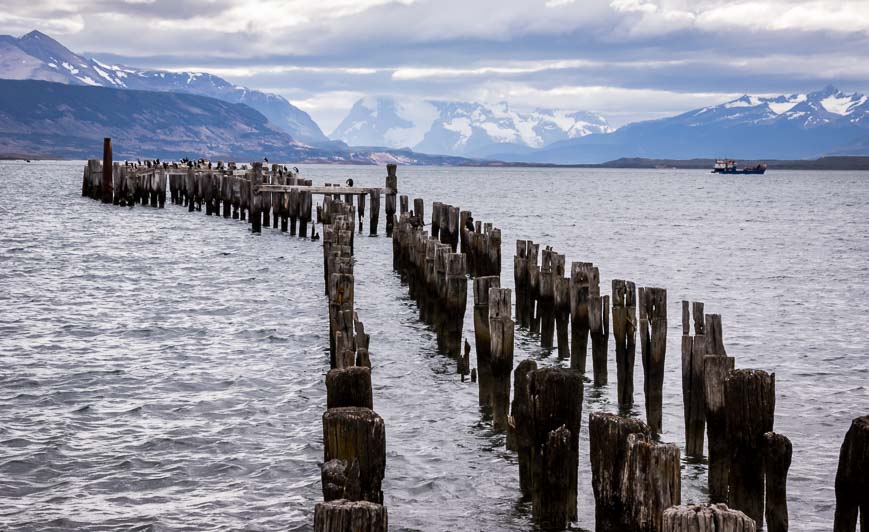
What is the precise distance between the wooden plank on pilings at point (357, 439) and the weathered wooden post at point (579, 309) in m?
8.95

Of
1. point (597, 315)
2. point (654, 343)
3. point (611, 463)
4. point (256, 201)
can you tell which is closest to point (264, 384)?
point (597, 315)

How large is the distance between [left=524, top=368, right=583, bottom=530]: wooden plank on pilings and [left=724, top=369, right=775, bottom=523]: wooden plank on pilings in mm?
1349

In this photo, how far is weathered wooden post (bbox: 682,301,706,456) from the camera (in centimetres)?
1202

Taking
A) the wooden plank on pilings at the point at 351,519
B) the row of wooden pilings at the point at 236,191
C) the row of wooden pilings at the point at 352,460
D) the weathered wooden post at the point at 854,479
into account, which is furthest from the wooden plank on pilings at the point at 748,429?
the row of wooden pilings at the point at 236,191

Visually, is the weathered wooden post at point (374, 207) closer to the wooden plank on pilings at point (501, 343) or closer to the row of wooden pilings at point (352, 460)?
the wooden plank on pilings at point (501, 343)

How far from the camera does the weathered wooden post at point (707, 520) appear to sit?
18.4ft

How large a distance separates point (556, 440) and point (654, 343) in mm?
5009

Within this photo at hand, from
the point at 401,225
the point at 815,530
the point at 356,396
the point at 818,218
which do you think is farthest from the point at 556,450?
the point at 818,218

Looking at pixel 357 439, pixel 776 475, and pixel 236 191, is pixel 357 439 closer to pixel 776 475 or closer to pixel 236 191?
pixel 776 475

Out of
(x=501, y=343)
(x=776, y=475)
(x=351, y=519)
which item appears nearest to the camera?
(x=351, y=519)

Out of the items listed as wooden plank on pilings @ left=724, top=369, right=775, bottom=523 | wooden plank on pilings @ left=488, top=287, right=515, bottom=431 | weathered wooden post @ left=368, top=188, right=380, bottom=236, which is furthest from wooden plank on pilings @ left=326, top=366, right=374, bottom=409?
weathered wooden post @ left=368, top=188, right=380, bottom=236

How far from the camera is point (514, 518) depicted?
1083 cm

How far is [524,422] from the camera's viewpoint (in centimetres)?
1010

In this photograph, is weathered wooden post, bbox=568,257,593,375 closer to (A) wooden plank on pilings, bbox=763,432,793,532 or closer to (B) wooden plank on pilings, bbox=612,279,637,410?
(B) wooden plank on pilings, bbox=612,279,637,410
